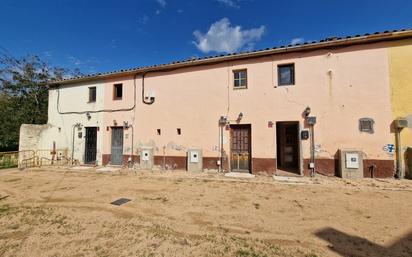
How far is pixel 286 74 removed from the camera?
8.53 meters

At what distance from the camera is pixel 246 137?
889cm

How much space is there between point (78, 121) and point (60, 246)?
10911mm

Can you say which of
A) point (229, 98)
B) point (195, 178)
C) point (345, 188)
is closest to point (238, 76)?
point (229, 98)

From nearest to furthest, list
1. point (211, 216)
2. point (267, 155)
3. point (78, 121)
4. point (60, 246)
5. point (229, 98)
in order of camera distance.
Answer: point (60, 246) < point (211, 216) < point (267, 155) < point (229, 98) < point (78, 121)

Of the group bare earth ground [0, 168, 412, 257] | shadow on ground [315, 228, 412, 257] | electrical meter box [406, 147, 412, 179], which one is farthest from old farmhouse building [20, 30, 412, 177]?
shadow on ground [315, 228, 412, 257]

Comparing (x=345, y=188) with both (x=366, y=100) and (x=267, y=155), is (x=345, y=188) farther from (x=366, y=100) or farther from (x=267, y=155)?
(x=366, y=100)

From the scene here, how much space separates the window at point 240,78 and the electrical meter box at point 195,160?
12.1ft

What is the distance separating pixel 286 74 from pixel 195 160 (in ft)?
18.9

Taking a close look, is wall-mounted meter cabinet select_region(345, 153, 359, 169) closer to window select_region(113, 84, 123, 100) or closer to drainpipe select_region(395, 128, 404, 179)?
drainpipe select_region(395, 128, 404, 179)

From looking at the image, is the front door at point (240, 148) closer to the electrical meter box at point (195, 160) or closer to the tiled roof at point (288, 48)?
the electrical meter box at point (195, 160)

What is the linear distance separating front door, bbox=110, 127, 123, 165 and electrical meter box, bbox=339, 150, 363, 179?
10.8 metres

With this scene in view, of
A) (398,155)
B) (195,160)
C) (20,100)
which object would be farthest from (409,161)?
(20,100)

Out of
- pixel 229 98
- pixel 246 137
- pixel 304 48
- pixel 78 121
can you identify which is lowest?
pixel 246 137

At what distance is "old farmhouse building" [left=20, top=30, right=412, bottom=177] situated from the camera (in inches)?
286
